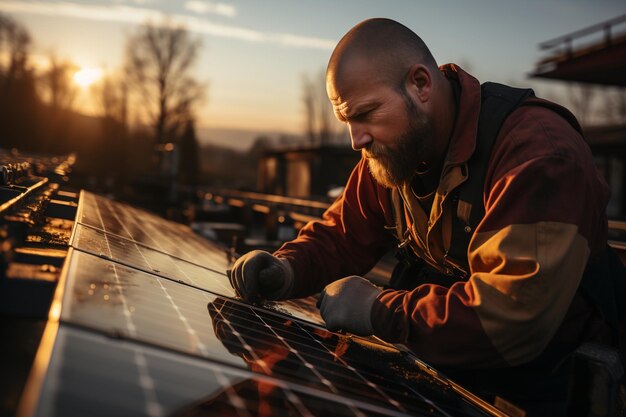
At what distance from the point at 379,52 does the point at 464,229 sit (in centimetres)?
83

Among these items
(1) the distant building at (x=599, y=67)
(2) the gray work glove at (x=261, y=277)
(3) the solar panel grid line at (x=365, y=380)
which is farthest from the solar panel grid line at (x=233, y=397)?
(1) the distant building at (x=599, y=67)

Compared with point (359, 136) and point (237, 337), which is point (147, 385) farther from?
point (359, 136)

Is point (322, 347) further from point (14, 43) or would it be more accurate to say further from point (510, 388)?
point (14, 43)

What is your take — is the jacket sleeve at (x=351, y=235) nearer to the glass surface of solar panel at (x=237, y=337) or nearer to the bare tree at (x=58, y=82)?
the glass surface of solar panel at (x=237, y=337)

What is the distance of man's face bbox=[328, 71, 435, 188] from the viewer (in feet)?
7.84

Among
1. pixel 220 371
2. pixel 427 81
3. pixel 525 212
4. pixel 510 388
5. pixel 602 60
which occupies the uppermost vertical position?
pixel 602 60

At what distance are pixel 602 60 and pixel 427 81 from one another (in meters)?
21.6

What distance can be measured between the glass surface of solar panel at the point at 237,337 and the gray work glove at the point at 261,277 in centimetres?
36

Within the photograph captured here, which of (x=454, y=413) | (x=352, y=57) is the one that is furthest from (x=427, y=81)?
(x=454, y=413)

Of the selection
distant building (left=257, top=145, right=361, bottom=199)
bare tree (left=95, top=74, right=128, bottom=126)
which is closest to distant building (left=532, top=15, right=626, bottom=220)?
distant building (left=257, top=145, right=361, bottom=199)

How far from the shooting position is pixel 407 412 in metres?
1.38

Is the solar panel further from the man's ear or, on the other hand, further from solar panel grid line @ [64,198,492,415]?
the man's ear

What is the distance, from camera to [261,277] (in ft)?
8.48

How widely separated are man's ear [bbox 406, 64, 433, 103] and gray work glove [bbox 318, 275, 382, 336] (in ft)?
2.86
